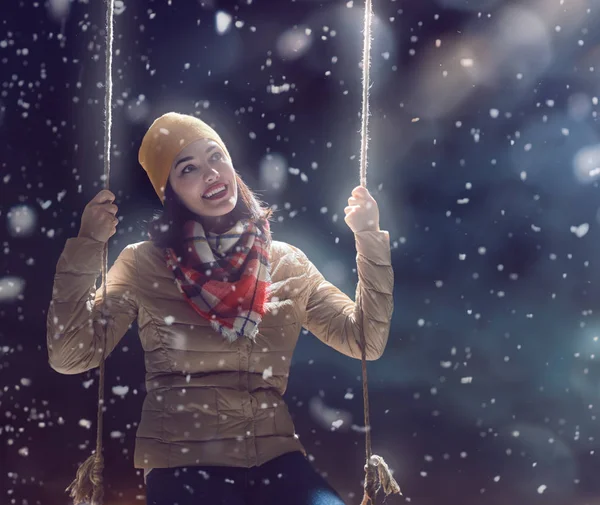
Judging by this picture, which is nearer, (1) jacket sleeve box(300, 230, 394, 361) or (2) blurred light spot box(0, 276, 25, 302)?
(1) jacket sleeve box(300, 230, 394, 361)

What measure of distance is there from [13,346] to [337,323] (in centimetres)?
95

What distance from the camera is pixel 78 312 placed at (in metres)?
1.11

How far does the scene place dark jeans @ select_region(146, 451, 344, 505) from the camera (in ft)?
3.49

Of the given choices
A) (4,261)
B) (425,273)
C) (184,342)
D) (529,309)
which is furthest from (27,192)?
(529,309)

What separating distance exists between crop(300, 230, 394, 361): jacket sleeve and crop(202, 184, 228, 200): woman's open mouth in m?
0.25

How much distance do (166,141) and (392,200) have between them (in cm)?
73

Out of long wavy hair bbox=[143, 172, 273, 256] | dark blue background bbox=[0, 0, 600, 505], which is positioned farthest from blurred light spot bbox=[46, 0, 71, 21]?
long wavy hair bbox=[143, 172, 273, 256]

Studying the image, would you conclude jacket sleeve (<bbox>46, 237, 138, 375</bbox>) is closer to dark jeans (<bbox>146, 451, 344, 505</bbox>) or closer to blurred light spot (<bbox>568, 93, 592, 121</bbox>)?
dark jeans (<bbox>146, 451, 344, 505</bbox>)

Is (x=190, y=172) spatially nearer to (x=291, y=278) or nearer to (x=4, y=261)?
(x=291, y=278)

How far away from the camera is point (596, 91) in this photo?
179 centimetres

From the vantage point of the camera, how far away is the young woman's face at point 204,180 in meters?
1.22

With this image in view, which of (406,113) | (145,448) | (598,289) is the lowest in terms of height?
(145,448)

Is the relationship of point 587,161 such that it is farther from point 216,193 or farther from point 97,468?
point 97,468

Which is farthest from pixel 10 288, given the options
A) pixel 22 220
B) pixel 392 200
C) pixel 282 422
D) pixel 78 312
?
pixel 392 200
